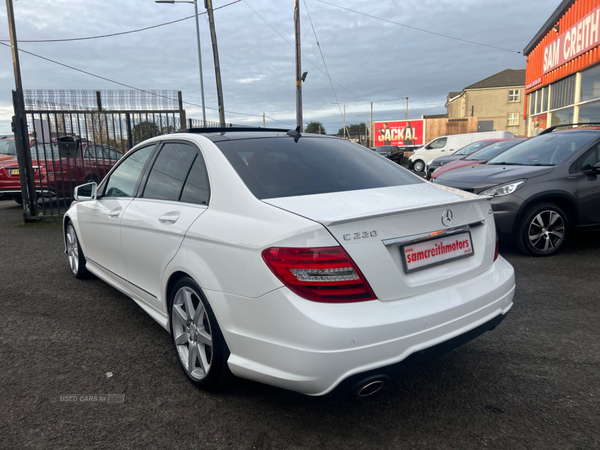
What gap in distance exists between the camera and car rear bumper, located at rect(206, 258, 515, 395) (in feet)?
6.37

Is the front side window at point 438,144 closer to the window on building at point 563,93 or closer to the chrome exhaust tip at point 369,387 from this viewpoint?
the window on building at point 563,93

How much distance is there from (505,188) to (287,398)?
160 inches

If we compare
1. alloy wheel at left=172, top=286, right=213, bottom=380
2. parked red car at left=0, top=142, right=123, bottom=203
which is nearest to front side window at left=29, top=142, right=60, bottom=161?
parked red car at left=0, top=142, right=123, bottom=203

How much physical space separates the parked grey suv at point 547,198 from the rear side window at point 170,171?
12.6 feet

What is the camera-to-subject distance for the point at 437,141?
2292 cm

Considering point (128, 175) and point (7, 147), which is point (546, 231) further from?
point (7, 147)

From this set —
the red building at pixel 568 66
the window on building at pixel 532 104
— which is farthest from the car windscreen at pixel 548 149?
the window on building at pixel 532 104

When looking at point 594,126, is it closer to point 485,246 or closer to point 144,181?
point 485,246

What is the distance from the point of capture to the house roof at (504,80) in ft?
179

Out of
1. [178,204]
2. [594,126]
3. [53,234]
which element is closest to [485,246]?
[178,204]

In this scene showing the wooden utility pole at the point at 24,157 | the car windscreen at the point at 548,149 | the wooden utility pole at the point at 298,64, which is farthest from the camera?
the wooden utility pole at the point at 298,64

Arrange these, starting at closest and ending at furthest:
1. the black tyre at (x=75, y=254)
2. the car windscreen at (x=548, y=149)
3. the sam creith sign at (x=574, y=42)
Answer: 1. the black tyre at (x=75, y=254)
2. the car windscreen at (x=548, y=149)
3. the sam creith sign at (x=574, y=42)

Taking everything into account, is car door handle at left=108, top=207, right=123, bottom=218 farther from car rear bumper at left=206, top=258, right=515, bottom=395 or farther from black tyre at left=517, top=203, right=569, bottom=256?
black tyre at left=517, top=203, right=569, bottom=256

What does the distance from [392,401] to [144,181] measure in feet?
7.49
